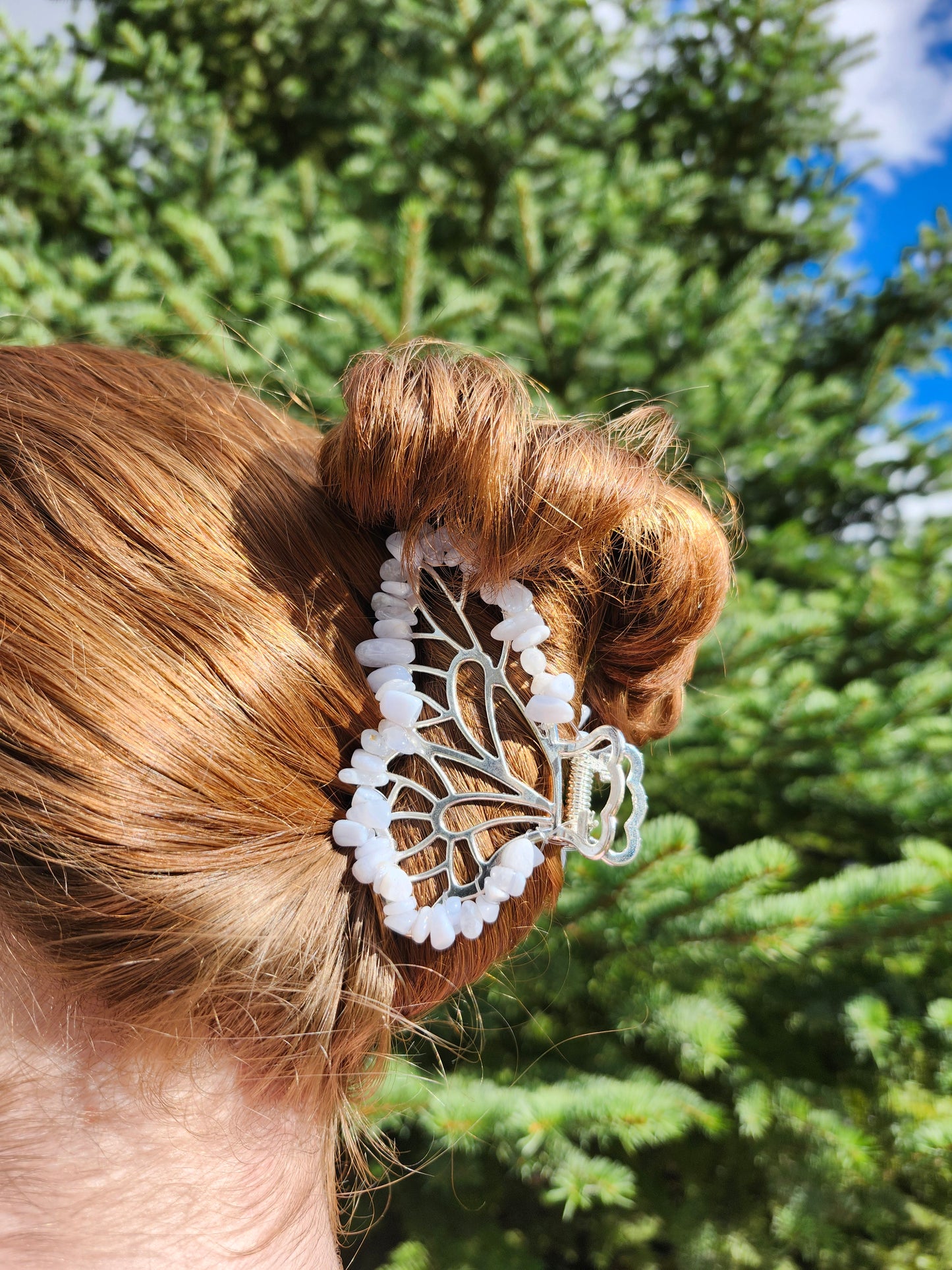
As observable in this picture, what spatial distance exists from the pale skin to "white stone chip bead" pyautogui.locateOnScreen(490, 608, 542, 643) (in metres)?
0.49

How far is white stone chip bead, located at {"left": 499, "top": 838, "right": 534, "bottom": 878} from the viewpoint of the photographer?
2.57 feet

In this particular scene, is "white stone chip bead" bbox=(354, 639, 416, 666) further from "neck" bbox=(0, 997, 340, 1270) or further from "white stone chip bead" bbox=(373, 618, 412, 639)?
"neck" bbox=(0, 997, 340, 1270)

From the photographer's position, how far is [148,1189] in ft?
2.50

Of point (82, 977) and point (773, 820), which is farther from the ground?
point (82, 977)

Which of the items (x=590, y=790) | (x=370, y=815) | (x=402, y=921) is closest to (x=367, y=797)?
(x=370, y=815)

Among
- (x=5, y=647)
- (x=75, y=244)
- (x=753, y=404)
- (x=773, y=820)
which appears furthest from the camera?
(x=75, y=244)

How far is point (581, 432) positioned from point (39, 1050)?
753 mm

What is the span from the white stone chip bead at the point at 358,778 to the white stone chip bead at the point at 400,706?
0.18 feet

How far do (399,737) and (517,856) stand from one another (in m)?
0.17

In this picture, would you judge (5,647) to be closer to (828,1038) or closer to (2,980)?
(2,980)

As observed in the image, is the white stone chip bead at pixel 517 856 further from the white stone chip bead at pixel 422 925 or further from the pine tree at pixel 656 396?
the pine tree at pixel 656 396

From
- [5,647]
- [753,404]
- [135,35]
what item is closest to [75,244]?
[135,35]

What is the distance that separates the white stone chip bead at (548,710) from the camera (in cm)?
78

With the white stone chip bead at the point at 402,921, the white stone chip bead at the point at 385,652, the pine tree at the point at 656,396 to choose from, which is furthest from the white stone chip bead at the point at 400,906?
the pine tree at the point at 656,396
